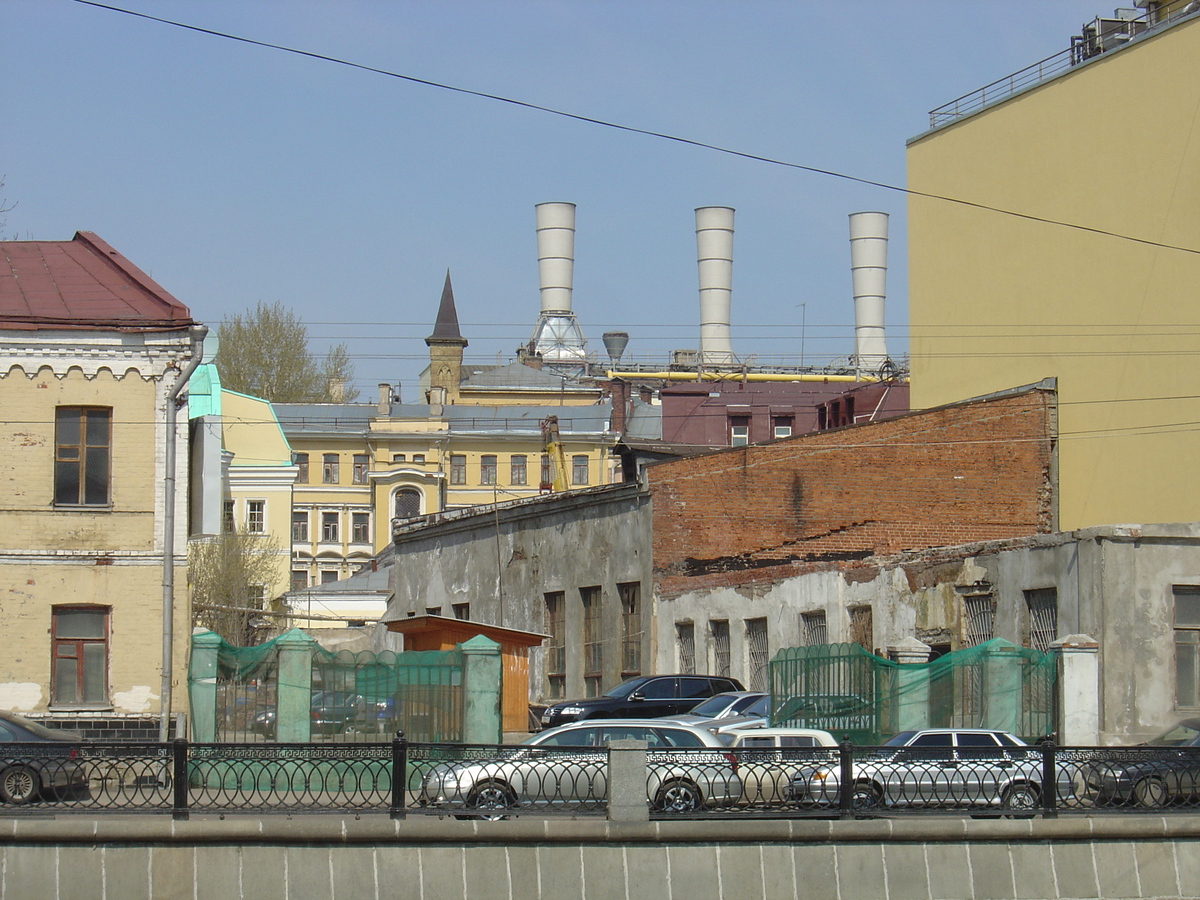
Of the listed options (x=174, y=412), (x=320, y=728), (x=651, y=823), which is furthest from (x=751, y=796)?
(x=174, y=412)

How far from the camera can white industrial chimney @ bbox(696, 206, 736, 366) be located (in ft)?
287

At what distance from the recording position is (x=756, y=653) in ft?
105

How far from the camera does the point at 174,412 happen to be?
2345cm

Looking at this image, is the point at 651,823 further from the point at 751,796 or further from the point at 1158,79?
the point at 1158,79

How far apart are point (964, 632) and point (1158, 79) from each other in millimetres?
14762

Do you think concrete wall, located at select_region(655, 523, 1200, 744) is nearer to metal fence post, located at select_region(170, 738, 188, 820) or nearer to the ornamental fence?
the ornamental fence

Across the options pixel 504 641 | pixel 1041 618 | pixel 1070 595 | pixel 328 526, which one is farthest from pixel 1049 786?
pixel 328 526

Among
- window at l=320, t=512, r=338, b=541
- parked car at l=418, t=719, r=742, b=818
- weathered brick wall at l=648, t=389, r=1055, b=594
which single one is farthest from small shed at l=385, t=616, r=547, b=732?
window at l=320, t=512, r=338, b=541

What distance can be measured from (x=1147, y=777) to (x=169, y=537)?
1458 centimetres

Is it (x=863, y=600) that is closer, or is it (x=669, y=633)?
(x=863, y=600)

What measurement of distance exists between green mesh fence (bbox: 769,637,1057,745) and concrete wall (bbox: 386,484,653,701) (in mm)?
11522

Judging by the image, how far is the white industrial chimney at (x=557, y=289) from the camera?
9150 cm

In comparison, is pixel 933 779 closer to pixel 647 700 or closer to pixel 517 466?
pixel 647 700

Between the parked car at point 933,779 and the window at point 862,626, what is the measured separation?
13871 millimetres
